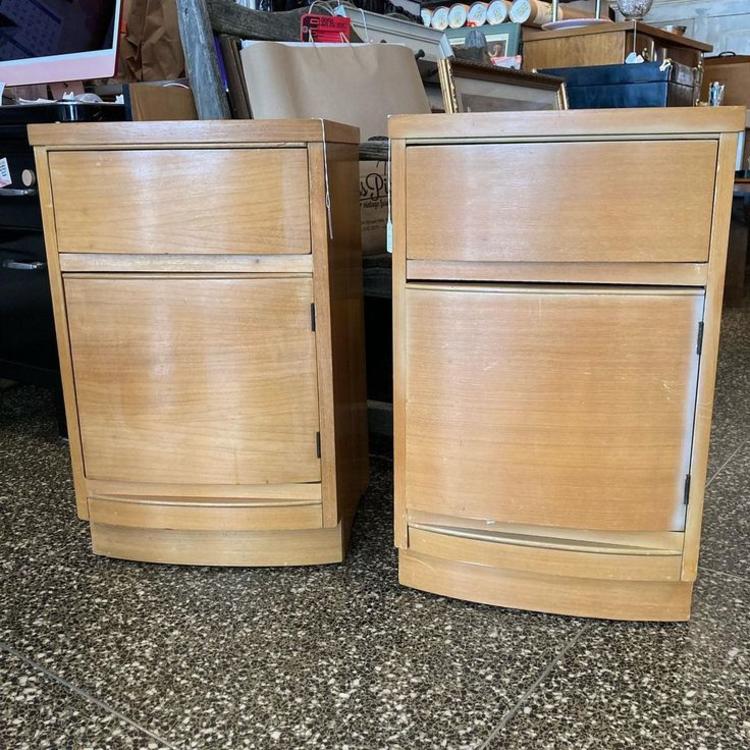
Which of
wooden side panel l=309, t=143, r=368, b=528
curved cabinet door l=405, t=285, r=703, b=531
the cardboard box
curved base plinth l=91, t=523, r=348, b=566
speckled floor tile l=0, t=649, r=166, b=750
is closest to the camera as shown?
speckled floor tile l=0, t=649, r=166, b=750

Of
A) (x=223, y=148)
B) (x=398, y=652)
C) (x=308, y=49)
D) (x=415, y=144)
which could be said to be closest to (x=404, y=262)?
(x=415, y=144)

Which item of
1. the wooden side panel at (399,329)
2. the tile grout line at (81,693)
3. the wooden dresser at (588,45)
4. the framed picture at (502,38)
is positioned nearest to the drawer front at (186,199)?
the wooden side panel at (399,329)

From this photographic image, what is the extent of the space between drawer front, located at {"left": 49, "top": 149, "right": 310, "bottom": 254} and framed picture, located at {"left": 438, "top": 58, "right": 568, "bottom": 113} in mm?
291

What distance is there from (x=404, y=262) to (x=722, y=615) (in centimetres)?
67

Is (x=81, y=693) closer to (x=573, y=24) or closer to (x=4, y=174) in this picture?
(x=4, y=174)

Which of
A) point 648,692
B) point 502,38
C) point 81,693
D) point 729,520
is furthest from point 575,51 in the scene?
point 81,693

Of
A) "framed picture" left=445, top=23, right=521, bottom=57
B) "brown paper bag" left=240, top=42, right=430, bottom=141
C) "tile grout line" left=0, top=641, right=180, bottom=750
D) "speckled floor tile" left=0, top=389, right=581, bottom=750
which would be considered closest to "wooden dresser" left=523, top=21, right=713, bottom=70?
"framed picture" left=445, top=23, right=521, bottom=57

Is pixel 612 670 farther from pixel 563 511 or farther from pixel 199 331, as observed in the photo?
pixel 199 331

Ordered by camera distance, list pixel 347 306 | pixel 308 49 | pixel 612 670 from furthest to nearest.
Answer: pixel 308 49, pixel 347 306, pixel 612 670

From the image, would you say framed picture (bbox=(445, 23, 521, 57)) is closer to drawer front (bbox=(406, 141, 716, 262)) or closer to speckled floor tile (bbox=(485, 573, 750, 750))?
drawer front (bbox=(406, 141, 716, 262))

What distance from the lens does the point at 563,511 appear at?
1042 millimetres

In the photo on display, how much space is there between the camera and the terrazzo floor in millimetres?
870

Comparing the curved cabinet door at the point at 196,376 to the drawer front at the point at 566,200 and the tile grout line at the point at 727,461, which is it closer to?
the drawer front at the point at 566,200

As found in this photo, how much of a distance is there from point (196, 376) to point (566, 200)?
0.59 meters
